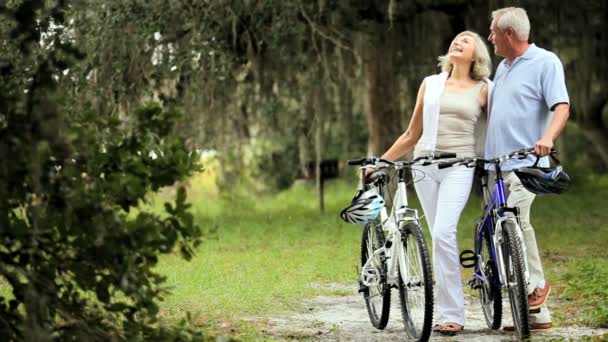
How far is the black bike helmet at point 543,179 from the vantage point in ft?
20.5

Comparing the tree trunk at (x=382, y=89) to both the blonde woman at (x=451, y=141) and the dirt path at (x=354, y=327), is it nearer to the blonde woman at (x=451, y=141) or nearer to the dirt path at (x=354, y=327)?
the dirt path at (x=354, y=327)

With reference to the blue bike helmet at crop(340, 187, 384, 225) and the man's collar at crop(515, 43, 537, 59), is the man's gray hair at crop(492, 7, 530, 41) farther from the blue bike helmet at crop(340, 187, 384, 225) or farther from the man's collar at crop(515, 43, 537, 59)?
the blue bike helmet at crop(340, 187, 384, 225)

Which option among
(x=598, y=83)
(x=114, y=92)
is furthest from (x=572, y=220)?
(x=114, y=92)

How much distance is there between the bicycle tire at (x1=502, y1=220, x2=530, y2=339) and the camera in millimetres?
6059

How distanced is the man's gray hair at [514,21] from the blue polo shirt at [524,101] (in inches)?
4.6

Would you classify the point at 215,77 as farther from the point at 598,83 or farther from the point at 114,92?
the point at 598,83

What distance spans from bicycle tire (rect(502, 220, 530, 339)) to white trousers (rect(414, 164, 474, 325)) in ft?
1.31

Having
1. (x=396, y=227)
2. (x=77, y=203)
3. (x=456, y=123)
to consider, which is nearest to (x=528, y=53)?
(x=456, y=123)

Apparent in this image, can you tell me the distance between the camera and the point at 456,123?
680cm

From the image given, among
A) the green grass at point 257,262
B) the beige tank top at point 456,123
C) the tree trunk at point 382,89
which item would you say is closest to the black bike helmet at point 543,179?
the beige tank top at point 456,123

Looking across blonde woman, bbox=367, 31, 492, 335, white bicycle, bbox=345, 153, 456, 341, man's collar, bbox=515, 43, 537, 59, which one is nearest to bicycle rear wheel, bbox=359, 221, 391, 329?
white bicycle, bbox=345, 153, 456, 341

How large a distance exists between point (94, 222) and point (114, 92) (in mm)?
11763

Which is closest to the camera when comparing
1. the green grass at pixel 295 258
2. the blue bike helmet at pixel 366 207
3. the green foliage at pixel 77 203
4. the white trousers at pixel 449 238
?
the green foliage at pixel 77 203

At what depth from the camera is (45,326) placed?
4.07m
